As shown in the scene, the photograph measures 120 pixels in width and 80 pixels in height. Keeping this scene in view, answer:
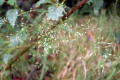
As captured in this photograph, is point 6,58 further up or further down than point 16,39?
further down

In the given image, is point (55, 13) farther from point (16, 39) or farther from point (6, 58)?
point (6, 58)

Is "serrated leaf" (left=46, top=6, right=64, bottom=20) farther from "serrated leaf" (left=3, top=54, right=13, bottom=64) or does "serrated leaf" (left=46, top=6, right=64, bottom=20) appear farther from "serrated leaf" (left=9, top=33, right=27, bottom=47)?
"serrated leaf" (left=3, top=54, right=13, bottom=64)

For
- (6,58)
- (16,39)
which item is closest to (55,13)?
(16,39)

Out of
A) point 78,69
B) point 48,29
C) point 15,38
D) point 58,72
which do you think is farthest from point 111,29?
point 15,38


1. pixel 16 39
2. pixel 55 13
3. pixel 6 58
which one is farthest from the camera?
pixel 6 58

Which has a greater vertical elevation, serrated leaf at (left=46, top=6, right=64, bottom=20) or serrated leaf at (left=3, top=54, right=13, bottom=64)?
serrated leaf at (left=46, top=6, right=64, bottom=20)

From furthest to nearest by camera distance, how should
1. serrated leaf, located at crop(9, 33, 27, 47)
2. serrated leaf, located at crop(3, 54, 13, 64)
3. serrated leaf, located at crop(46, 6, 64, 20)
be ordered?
serrated leaf, located at crop(3, 54, 13, 64) < serrated leaf, located at crop(9, 33, 27, 47) < serrated leaf, located at crop(46, 6, 64, 20)

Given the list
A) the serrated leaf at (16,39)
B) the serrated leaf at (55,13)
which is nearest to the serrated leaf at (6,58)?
the serrated leaf at (16,39)

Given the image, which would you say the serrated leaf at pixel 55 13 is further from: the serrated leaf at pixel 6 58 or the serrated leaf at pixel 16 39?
the serrated leaf at pixel 6 58

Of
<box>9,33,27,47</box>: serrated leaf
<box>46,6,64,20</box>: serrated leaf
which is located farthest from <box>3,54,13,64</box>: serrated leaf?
<box>46,6,64,20</box>: serrated leaf

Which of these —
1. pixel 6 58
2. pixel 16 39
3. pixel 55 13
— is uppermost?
pixel 55 13

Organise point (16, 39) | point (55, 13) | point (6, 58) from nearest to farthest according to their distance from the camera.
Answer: point (55, 13)
point (16, 39)
point (6, 58)

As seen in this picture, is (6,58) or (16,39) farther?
(6,58)
